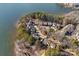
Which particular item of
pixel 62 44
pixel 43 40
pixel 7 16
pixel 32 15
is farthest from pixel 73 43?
pixel 7 16

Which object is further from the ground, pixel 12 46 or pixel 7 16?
pixel 7 16

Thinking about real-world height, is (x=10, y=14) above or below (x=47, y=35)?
above

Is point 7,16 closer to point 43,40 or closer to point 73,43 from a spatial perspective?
point 43,40

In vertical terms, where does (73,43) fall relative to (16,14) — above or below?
below

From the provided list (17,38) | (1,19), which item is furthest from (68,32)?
(1,19)

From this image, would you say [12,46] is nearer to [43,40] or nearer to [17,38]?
[17,38]

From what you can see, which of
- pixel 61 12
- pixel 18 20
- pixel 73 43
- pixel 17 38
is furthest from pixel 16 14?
pixel 73 43
